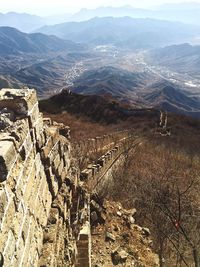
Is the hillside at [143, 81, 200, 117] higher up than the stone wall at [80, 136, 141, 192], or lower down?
lower down

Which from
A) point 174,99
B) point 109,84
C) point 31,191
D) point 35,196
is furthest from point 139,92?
point 31,191

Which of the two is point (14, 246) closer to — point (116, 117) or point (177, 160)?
point (177, 160)

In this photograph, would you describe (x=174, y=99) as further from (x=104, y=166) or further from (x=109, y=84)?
(x=104, y=166)

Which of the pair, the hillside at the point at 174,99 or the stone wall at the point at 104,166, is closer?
the stone wall at the point at 104,166

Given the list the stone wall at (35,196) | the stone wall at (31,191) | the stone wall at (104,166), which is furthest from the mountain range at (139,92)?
the stone wall at (31,191)

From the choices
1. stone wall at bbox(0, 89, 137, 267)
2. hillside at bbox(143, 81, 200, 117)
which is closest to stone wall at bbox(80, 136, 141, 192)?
stone wall at bbox(0, 89, 137, 267)

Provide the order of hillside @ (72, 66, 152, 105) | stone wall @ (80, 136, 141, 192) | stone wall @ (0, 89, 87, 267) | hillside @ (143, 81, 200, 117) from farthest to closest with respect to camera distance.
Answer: hillside @ (72, 66, 152, 105) → hillside @ (143, 81, 200, 117) → stone wall @ (80, 136, 141, 192) → stone wall @ (0, 89, 87, 267)

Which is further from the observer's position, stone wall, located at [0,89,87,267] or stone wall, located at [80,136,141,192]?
stone wall, located at [80,136,141,192]

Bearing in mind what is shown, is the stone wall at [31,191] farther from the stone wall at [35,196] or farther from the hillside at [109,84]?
the hillside at [109,84]

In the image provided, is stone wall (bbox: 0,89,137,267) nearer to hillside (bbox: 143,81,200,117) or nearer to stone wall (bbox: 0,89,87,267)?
stone wall (bbox: 0,89,87,267)

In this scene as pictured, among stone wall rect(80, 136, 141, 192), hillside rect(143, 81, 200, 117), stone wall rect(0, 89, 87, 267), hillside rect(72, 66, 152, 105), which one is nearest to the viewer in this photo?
stone wall rect(0, 89, 87, 267)

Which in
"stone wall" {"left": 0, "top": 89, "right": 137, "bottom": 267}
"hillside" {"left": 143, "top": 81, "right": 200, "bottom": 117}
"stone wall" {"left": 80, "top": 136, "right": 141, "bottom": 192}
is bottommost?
"hillside" {"left": 143, "top": 81, "right": 200, "bottom": 117}
